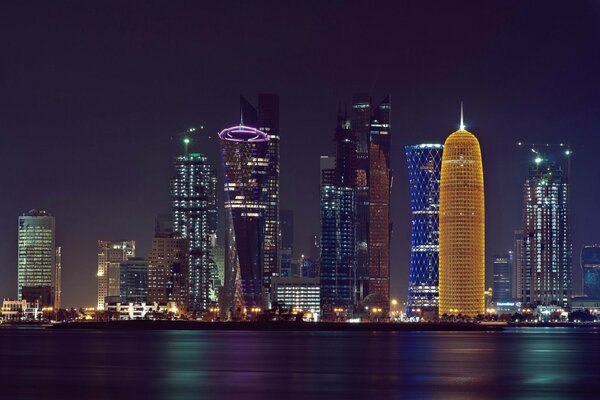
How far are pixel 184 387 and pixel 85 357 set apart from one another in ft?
174

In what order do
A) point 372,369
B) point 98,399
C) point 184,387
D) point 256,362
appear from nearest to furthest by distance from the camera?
point 98,399, point 184,387, point 372,369, point 256,362

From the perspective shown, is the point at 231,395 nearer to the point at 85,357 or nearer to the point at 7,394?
the point at 7,394

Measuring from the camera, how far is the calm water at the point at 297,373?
9138 cm

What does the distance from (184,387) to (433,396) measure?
19450 mm

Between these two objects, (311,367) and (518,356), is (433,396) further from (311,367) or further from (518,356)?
(518,356)

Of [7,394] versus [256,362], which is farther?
[256,362]

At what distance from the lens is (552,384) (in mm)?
101500

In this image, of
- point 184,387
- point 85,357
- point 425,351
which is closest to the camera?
point 184,387

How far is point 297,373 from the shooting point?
374ft

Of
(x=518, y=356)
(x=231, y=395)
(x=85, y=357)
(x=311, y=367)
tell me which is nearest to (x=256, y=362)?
(x=311, y=367)

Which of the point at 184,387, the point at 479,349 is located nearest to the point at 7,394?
the point at 184,387

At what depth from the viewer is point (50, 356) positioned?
148750 millimetres

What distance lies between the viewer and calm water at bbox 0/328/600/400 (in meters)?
91.4

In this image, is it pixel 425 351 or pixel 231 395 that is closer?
pixel 231 395
